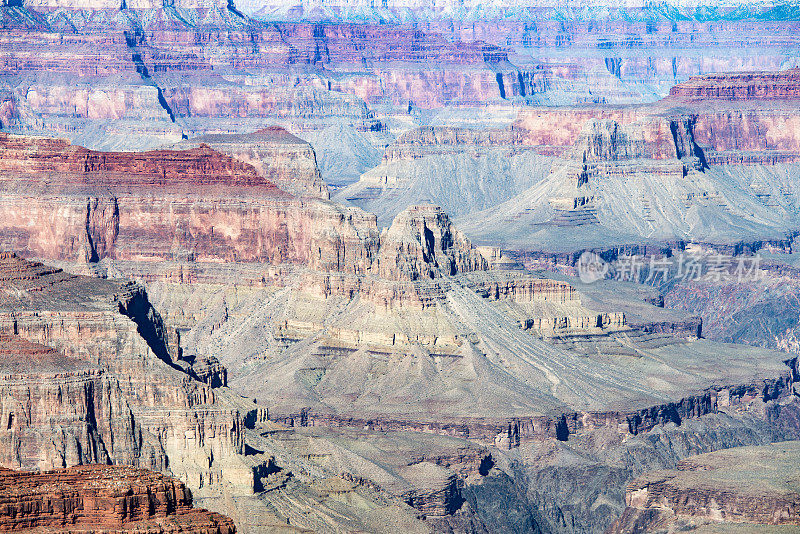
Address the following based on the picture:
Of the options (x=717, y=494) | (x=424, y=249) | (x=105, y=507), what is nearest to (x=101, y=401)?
(x=717, y=494)

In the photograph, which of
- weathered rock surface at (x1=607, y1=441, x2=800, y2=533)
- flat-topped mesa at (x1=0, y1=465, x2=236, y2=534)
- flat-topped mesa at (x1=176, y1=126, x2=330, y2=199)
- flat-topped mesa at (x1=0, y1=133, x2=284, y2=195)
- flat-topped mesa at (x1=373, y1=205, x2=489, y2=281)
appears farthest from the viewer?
flat-topped mesa at (x1=176, y1=126, x2=330, y2=199)

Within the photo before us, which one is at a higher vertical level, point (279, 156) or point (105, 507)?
point (279, 156)

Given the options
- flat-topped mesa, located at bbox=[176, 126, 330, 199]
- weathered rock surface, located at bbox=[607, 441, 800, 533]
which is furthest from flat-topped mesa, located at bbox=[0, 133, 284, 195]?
weathered rock surface, located at bbox=[607, 441, 800, 533]

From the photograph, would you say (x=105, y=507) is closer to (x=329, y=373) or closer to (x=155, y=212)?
(x=329, y=373)

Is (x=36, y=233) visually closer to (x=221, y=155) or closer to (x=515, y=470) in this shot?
(x=221, y=155)

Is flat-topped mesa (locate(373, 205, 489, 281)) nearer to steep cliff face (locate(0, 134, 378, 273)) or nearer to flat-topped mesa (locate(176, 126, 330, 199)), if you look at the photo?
steep cliff face (locate(0, 134, 378, 273))

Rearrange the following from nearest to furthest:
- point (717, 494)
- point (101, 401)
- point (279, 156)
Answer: point (101, 401)
point (717, 494)
point (279, 156)

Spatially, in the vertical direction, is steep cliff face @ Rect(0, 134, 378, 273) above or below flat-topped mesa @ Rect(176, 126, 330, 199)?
below
